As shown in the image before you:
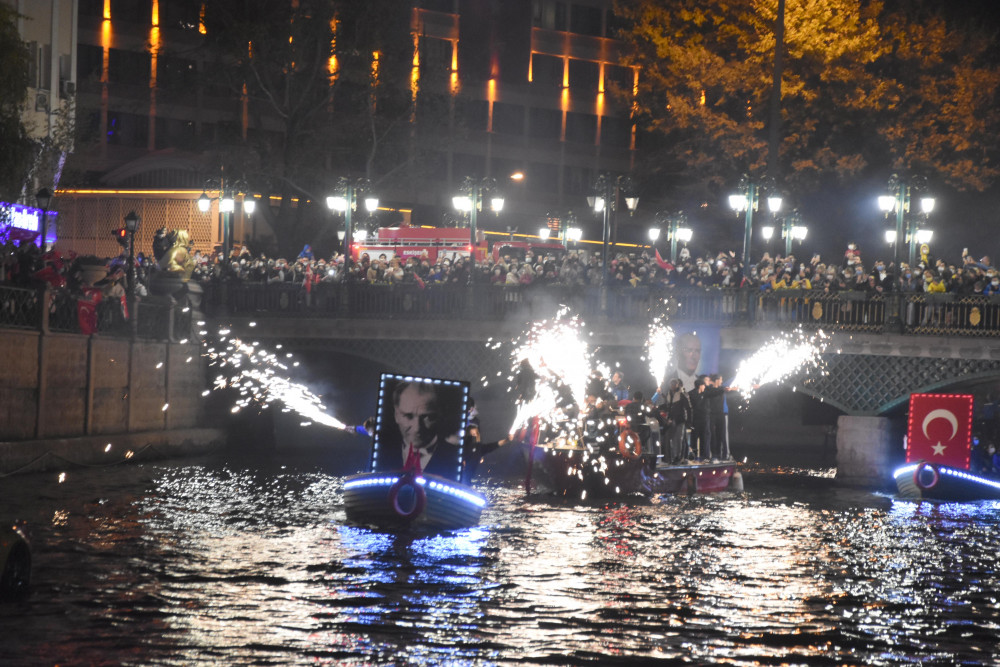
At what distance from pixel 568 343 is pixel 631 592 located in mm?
22640

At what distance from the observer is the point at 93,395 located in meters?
37.5

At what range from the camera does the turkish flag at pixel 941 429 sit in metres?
36.9

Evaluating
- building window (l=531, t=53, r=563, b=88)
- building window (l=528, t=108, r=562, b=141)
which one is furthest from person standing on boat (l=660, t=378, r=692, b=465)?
building window (l=531, t=53, r=563, b=88)

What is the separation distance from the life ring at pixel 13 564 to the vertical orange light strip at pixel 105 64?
53.9m

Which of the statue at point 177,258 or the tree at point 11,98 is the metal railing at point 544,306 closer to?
the statue at point 177,258

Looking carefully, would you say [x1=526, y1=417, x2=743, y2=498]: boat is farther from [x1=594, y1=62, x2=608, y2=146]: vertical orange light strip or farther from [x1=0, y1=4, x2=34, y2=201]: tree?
[x1=594, y1=62, x2=608, y2=146]: vertical orange light strip

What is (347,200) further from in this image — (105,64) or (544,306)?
(105,64)

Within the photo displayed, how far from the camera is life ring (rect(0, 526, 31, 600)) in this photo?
17422mm

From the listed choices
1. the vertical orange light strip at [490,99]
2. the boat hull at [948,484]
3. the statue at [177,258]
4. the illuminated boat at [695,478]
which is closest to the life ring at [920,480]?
the boat hull at [948,484]

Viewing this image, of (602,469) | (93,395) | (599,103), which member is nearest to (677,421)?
(602,469)

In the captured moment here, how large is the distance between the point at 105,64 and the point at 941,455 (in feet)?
155

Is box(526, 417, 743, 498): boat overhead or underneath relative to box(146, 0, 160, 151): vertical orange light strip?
underneath

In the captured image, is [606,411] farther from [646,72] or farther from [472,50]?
[472,50]

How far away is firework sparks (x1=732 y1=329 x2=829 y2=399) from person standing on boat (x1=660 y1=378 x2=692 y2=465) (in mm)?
5597
